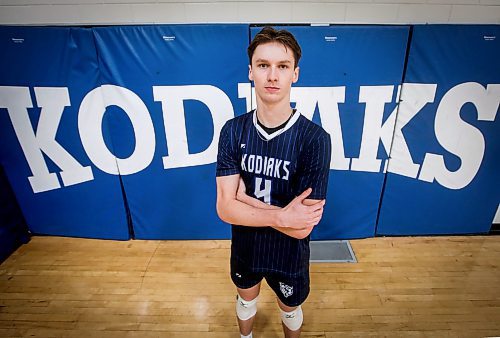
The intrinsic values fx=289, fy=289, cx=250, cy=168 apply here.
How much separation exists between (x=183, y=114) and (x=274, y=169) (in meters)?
1.51

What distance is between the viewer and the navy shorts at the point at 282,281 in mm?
1491

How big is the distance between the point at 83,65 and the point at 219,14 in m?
1.24

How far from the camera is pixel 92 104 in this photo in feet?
8.48

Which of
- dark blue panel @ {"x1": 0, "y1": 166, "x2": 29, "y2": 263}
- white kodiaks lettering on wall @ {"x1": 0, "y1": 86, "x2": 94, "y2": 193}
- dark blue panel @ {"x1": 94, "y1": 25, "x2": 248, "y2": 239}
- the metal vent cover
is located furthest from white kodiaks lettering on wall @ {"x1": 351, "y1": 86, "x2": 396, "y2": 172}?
dark blue panel @ {"x1": 0, "y1": 166, "x2": 29, "y2": 263}

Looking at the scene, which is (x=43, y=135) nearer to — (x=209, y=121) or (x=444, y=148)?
(x=209, y=121)

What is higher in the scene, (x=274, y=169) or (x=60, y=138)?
(x=274, y=169)

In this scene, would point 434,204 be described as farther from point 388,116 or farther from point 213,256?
point 213,256

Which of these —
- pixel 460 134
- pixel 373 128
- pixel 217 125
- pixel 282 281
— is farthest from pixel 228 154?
pixel 460 134

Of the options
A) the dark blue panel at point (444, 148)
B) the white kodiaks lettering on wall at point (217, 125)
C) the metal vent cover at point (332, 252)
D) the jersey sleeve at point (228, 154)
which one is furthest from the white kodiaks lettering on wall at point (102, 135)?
the dark blue panel at point (444, 148)

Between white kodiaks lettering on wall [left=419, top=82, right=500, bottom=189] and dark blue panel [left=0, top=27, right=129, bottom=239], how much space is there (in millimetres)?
3036

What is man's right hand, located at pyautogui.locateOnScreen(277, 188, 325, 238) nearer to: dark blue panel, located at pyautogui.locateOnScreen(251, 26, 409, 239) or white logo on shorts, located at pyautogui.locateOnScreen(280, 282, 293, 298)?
white logo on shorts, located at pyautogui.locateOnScreen(280, 282, 293, 298)

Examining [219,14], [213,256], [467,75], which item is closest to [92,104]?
[219,14]

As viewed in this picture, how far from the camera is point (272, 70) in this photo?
3.83ft

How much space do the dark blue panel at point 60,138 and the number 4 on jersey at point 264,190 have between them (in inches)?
76.9
